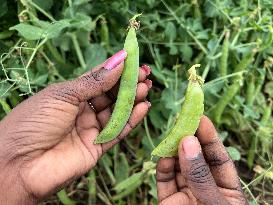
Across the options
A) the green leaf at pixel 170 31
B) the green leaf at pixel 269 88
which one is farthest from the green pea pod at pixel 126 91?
the green leaf at pixel 269 88

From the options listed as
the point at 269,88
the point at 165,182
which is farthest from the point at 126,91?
the point at 269,88

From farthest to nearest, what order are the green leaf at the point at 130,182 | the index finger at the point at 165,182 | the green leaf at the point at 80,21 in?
the green leaf at the point at 130,182 → the green leaf at the point at 80,21 → the index finger at the point at 165,182

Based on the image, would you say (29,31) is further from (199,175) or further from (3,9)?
(199,175)

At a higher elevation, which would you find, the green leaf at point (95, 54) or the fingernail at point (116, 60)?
the fingernail at point (116, 60)

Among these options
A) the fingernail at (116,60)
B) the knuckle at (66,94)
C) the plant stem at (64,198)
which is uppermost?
the fingernail at (116,60)

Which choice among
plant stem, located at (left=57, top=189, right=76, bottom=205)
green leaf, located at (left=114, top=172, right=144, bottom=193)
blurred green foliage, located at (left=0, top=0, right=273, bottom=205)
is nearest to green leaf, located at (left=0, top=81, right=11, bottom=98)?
blurred green foliage, located at (left=0, top=0, right=273, bottom=205)

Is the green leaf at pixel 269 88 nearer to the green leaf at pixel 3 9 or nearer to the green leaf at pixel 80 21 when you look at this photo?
the green leaf at pixel 80 21
